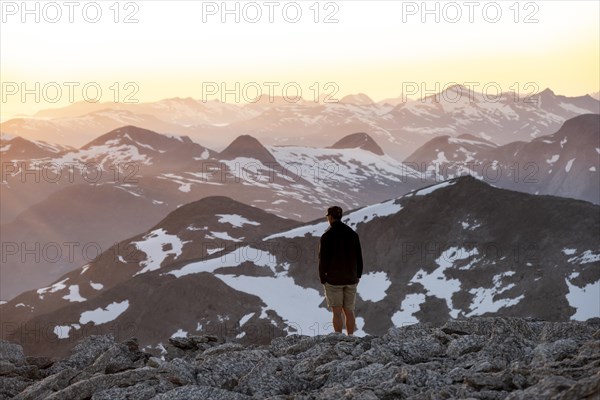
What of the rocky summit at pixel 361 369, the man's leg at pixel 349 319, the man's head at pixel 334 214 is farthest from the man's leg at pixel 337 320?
the man's head at pixel 334 214

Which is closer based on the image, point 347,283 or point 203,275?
point 347,283

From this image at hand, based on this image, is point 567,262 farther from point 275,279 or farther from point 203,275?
point 203,275

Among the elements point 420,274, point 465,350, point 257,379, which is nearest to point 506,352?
point 465,350

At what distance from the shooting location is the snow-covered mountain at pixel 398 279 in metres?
136

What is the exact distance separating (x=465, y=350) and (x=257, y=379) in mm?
4384

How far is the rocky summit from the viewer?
12.3 meters

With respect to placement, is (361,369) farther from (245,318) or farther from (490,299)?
(490,299)

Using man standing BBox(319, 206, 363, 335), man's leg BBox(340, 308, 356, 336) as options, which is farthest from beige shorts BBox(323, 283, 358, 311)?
man's leg BBox(340, 308, 356, 336)

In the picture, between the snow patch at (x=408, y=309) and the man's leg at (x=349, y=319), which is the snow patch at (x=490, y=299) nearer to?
the snow patch at (x=408, y=309)

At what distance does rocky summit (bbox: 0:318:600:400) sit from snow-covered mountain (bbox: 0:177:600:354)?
10907 centimetres

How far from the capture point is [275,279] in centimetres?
16062

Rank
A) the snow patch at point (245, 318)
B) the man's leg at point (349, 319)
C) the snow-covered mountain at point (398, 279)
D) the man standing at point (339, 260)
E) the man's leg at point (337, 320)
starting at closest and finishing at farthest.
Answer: the man standing at point (339, 260) < the man's leg at point (349, 319) < the man's leg at point (337, 320) < the snow-covered mountain at point (398, 279) < the snow patch at point (245, 318)

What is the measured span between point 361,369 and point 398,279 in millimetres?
142929

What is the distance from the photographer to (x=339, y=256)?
19.0 metres
